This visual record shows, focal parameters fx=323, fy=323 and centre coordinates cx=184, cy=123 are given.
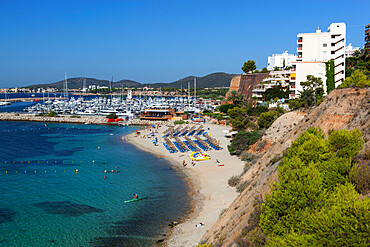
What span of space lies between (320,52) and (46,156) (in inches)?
1906

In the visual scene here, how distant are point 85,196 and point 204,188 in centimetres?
1200

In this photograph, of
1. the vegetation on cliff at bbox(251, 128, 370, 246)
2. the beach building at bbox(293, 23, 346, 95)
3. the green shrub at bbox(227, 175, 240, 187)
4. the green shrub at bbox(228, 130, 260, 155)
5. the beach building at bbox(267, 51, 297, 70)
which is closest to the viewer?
the vegetation on cliff at bbox(251, 128, 370, 246)

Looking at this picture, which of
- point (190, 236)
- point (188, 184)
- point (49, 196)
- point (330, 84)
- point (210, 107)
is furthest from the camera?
A: point (210, 107)

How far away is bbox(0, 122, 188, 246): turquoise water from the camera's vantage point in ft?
77.6

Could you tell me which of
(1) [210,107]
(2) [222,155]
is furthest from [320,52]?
(1) [210,107]

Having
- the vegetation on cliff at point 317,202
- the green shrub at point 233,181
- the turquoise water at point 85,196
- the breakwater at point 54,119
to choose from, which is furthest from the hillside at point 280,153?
the breakwater at point 54,119

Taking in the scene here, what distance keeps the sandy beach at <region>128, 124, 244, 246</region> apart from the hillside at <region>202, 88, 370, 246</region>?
8.76 feet

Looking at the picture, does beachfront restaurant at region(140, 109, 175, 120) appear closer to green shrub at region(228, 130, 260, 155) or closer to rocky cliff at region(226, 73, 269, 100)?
rocky cliff at region(226, 73, 269, 100)

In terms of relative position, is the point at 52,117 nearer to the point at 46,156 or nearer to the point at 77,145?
the point at 77,145

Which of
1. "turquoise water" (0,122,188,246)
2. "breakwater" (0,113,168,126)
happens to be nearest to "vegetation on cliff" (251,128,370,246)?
"turquoise water" (0,122,188,246)

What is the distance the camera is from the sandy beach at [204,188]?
2306 centimetres

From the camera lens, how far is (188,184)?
3531 cm

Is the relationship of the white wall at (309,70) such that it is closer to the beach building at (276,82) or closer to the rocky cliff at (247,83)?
the beach building at (276,82)

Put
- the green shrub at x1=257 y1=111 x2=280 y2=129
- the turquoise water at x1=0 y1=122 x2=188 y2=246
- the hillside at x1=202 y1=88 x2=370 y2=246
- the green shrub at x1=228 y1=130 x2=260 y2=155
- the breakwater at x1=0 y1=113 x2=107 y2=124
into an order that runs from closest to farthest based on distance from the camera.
→ 1. the hillside at x1=202 y1=88 x2=370 y2=246
2. the turquoise water at x1=0 y1=122 x2=188 y2=246
3. the green shrub at x1=228 y1=130 x2=260 y2=155
4. the green shrub at x1=257 y1=111 x2=280 y2=129
5. the breakwater at x1=0 y1=113 x2=107 y2=124
